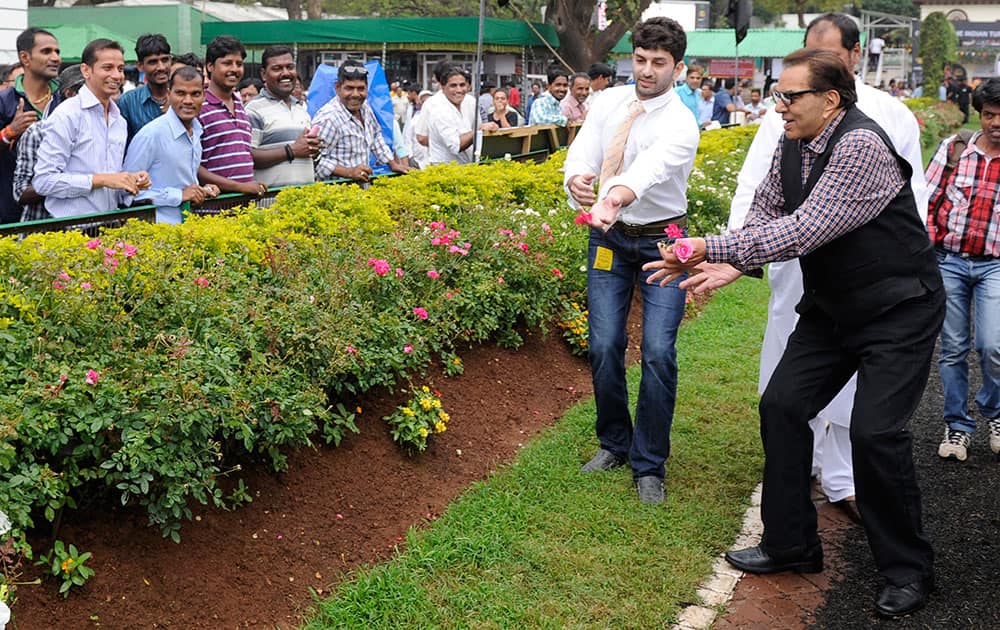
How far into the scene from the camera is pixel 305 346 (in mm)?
4867

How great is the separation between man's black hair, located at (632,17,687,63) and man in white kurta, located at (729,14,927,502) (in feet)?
2.02

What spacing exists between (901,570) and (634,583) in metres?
1.09

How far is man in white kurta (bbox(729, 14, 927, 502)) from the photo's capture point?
5.34 metres

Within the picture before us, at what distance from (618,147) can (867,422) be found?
1893mm

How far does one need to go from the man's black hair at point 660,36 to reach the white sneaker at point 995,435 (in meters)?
3.04

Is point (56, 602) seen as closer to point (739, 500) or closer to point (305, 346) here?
point (305, 346)

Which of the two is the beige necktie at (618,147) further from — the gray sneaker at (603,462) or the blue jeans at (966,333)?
the blue jeans at (966,333)

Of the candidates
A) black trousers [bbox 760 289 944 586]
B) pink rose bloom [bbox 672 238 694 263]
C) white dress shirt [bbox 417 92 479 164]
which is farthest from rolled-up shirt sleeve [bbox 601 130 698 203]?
white dress shirt [bbox 417 92 479 164]

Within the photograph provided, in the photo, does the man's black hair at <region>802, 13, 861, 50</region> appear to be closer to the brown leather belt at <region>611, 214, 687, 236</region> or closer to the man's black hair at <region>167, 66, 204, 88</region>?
the brown leather belt at <region>611, 214, 687, 236</region>

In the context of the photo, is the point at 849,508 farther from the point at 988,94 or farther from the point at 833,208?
the point at 988,94

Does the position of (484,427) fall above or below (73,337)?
below

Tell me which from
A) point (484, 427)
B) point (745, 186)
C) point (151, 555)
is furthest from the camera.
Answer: point (484, 427)

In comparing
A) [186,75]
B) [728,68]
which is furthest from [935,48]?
[186,75]

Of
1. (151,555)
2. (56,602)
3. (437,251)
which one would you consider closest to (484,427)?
(437,251)
